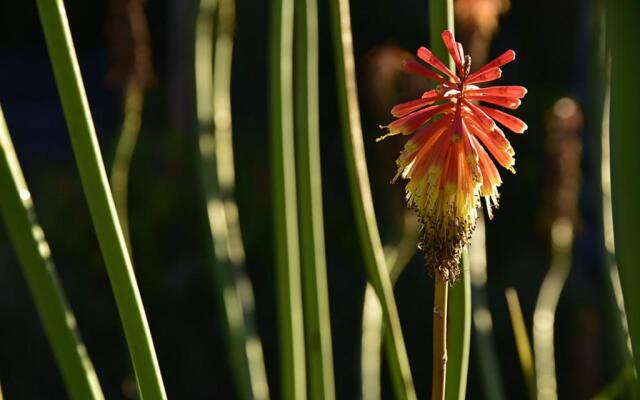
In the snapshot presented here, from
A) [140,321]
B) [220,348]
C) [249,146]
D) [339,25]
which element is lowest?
[220,348]

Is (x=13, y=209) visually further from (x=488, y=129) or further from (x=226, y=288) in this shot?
(x=226, y=288)

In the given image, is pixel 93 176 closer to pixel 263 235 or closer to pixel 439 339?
pixel 439 339

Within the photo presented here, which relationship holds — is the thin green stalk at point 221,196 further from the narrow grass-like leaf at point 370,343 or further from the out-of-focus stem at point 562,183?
the out-of-focus stem at point 562,183

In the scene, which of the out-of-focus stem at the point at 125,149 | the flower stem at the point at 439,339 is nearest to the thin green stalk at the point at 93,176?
the flower stem at the point at 439,339

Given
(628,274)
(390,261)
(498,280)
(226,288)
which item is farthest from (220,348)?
(628,274)

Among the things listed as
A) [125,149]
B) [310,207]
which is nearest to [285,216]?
[310,207]

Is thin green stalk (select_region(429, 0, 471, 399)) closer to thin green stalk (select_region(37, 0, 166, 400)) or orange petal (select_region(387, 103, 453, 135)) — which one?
orange petal (select_region(387, 103, 453, 135))
